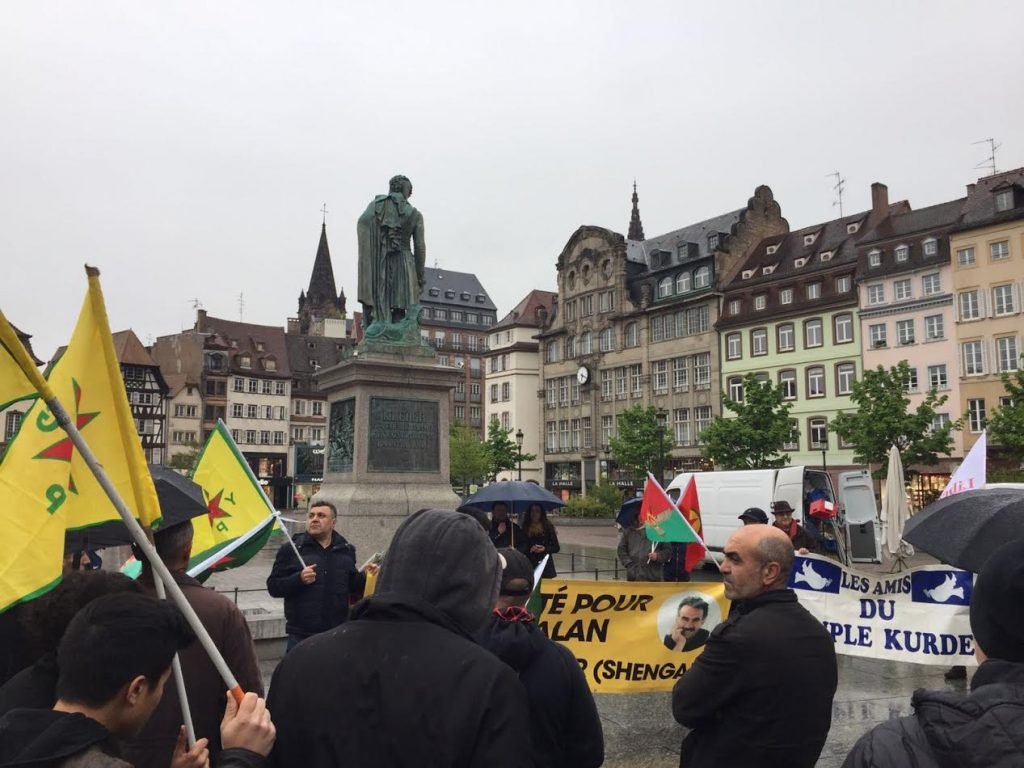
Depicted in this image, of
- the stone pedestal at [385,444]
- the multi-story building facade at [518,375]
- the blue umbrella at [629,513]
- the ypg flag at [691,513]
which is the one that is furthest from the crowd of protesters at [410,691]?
the multi-story building facade at [518,375]

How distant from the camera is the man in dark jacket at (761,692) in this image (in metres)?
3.32

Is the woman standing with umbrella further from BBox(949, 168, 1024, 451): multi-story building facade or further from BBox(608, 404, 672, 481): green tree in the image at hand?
BBox(608, 404, 672, 481): green tree

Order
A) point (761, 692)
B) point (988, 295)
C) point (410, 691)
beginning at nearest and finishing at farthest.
Result: point (410, 691) < point (761, 692) < point (988, 295)

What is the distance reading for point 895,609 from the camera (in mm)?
7836

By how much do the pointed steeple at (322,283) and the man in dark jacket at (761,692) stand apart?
129057 mm

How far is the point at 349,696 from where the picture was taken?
2.21 metres

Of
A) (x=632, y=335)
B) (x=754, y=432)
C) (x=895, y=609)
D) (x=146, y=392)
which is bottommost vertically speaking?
(x=895, y=609)

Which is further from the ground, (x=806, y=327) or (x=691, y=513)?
(x=806, y=327)

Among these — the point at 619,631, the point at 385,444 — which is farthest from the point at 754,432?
the point at 619,631

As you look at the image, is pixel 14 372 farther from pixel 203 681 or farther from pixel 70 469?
pixel 203 681

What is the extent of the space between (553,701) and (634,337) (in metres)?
65.5

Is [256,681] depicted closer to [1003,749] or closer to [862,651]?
[1003,749]

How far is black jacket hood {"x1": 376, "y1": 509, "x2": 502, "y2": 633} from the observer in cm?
239

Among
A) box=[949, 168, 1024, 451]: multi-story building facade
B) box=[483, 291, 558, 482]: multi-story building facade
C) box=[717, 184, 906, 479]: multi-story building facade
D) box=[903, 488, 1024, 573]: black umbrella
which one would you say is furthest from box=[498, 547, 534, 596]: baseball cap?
box=[483, 291, 558, 482]: multi-story building facade
